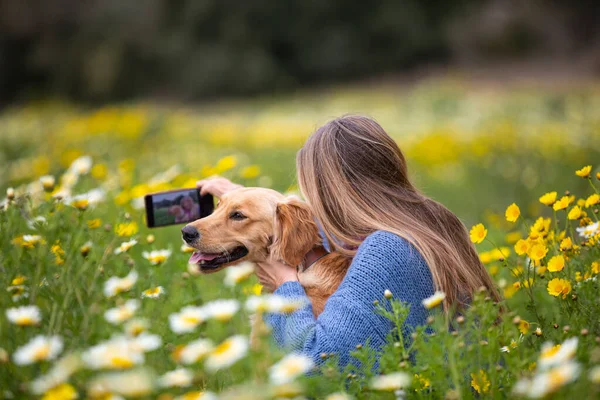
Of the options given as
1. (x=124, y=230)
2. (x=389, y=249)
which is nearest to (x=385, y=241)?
(x=389, y=249)

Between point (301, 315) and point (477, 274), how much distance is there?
2.49ft

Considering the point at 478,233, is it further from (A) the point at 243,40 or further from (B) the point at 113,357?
(A) the point at 243,40

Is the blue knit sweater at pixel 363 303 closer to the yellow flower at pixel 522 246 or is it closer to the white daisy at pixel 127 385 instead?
the yellow flower at pixel 522 246

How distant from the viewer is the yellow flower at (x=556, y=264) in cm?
241

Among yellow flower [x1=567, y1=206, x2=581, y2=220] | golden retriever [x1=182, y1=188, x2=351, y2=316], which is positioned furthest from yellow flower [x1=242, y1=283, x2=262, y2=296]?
yellow flower [x1=567, y1=206, x2=581, y2=220]

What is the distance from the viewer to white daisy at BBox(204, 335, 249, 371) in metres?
1.46

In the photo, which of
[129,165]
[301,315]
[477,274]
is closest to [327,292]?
[301,315]

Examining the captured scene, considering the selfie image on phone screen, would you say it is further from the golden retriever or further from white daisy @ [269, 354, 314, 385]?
white daisy @ [269, 354, 314, 385]

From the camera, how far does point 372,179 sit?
109 inches

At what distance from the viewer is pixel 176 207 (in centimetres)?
326

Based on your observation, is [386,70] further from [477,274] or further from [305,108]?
[477,274]

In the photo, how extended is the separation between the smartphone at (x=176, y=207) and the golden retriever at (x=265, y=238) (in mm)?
214

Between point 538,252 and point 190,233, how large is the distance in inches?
55.4

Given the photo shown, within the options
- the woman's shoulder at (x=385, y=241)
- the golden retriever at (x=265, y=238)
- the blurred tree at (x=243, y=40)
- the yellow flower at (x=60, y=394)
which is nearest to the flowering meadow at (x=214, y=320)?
the yellow flower at (x=60, y=394)
